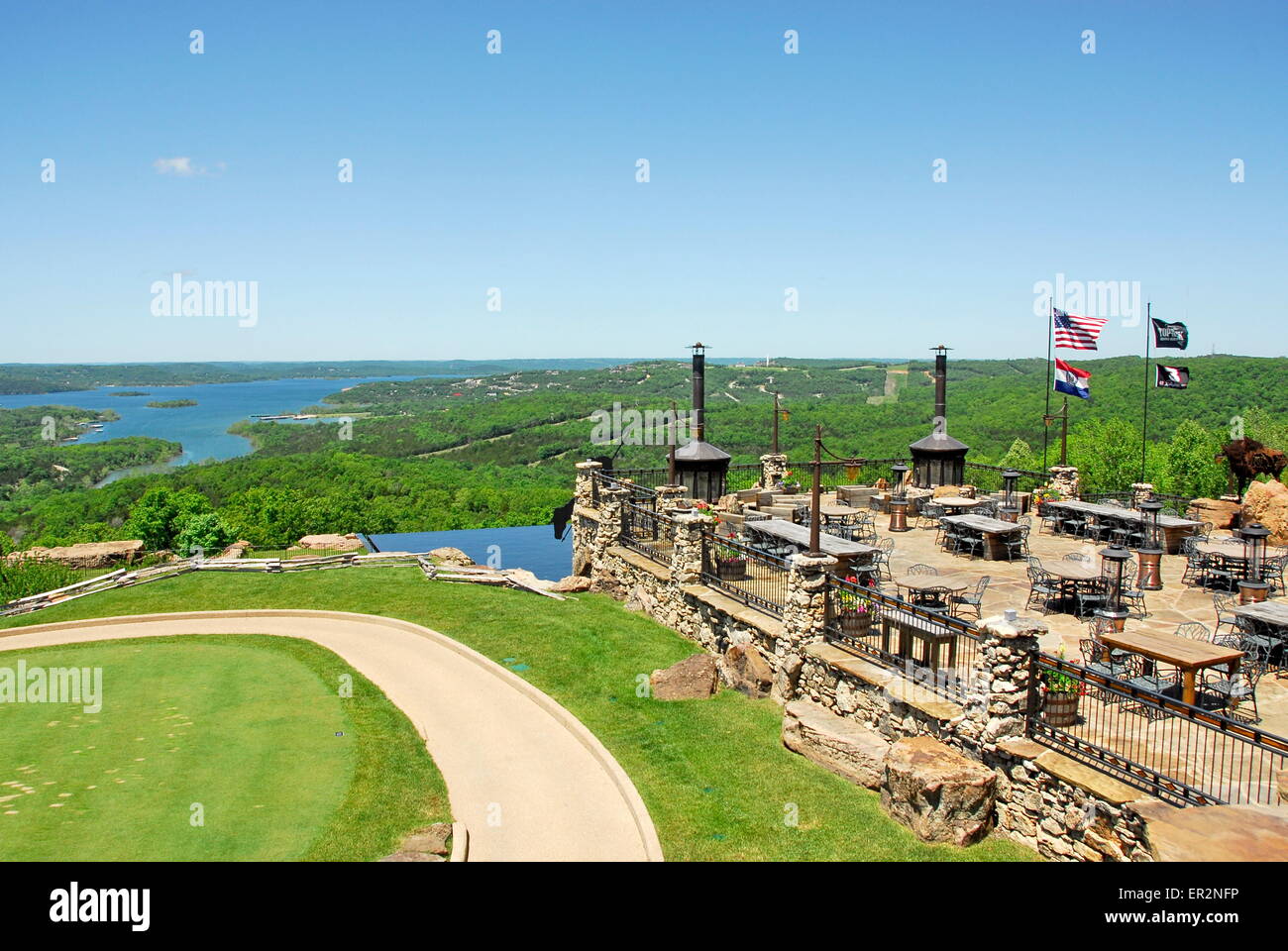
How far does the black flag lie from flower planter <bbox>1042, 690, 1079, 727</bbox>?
16.7m

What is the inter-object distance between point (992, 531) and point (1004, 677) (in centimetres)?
934

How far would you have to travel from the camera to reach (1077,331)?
22.7 m

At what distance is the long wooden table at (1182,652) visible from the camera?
9031 mm

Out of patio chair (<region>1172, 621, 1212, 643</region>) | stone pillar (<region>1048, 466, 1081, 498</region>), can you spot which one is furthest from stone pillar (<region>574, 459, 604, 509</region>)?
patio chair (<region>1172, 621, 1212, 643</region>)

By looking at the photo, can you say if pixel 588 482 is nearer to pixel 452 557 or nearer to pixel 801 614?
pixel 452 557

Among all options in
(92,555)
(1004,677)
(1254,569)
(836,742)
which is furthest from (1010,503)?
(92,555)

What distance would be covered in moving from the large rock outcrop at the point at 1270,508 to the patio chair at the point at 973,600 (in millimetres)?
9185

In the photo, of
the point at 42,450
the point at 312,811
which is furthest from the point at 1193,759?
the point at 42,450

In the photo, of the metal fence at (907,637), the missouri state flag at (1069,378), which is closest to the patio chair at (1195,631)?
the metal fence at (907,637)

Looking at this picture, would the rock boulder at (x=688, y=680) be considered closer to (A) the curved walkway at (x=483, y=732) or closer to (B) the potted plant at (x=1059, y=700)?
(A) the curved walkway at (x=483, y=732)

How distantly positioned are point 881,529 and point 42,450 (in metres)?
154

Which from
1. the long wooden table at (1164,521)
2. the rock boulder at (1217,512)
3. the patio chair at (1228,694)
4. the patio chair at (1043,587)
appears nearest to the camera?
the patio chair at (1228,694)

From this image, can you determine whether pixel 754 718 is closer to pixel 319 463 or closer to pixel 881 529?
pixel 881 529

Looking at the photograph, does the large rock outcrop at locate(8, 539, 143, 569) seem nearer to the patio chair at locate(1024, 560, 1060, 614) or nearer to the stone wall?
the stone wall
